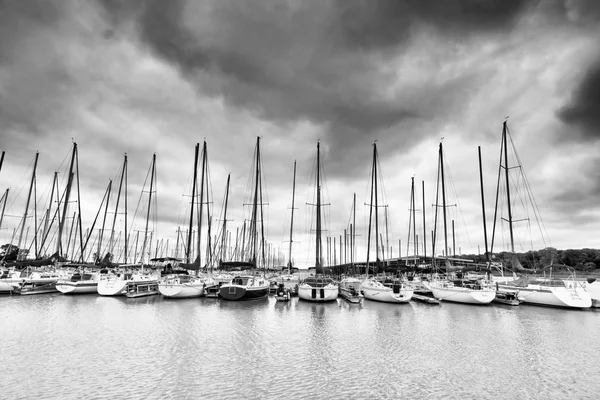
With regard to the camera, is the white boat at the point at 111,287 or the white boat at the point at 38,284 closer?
the white boat at the point at 111,287

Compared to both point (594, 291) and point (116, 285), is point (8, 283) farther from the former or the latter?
point (594, 291)

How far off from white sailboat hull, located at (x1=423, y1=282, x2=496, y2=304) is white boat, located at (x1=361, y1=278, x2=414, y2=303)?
5802 millimetres

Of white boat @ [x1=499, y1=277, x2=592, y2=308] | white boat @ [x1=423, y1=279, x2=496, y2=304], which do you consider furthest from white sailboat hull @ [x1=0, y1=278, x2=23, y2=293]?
white boat @ [x1=499, y1=277, x2=592, y2=308]

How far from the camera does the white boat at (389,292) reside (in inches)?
1684

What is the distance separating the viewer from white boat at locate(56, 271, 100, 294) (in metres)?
46.7

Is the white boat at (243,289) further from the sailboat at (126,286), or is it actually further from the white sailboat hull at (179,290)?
the sailboat at (126,286)

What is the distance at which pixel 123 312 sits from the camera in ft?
108

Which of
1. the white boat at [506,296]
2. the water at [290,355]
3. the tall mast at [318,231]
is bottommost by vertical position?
the water at [290,355]

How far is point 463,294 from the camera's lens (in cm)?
4375

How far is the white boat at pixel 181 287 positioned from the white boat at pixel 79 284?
1155 cm

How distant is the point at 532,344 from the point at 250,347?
19037 mm

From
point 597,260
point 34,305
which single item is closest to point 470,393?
point 34,305

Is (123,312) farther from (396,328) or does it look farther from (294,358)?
(396,328)

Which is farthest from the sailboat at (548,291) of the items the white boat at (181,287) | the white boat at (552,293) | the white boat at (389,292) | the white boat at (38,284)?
the white boat at (38,284)
